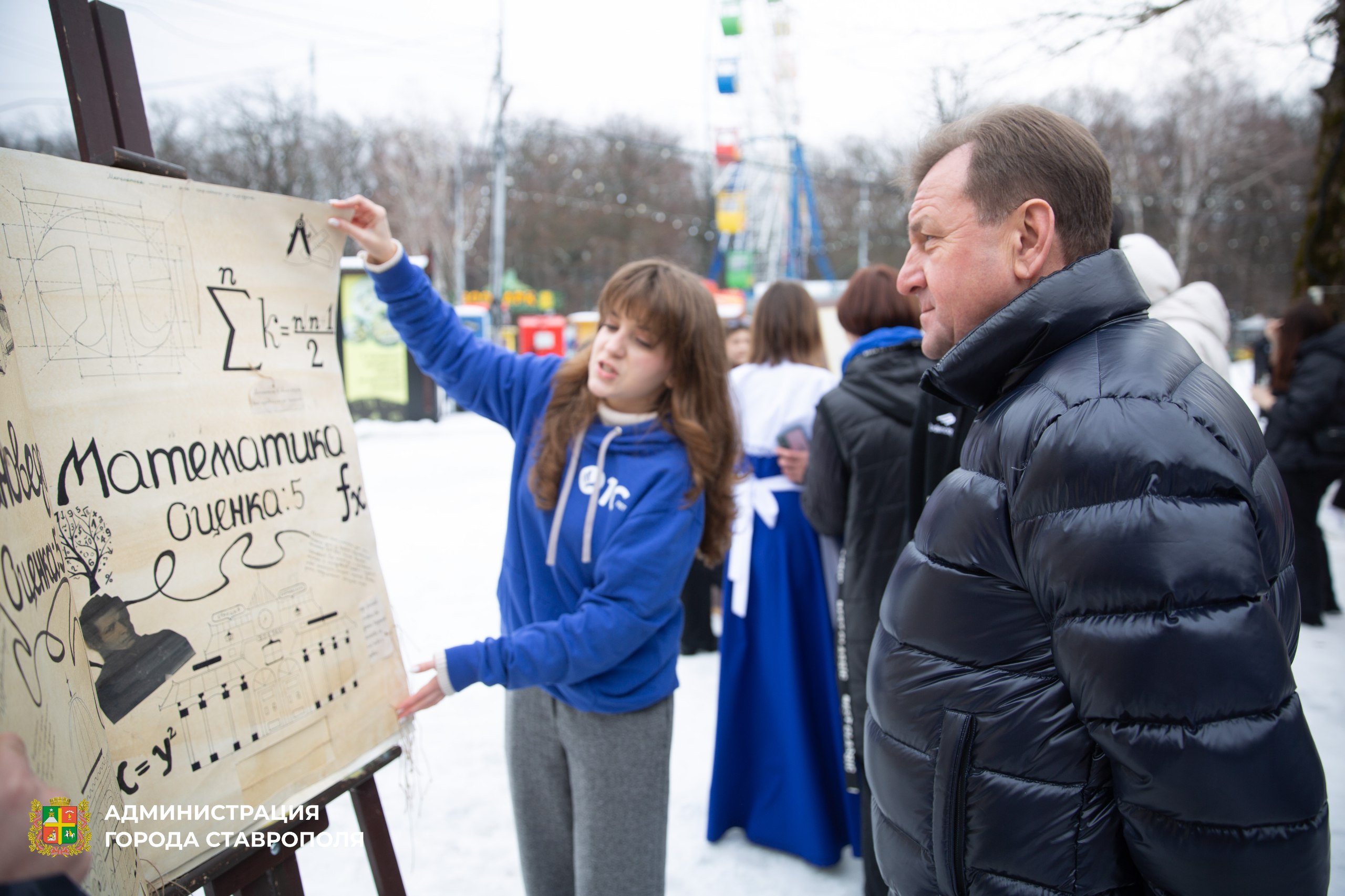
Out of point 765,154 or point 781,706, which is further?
point 765,154

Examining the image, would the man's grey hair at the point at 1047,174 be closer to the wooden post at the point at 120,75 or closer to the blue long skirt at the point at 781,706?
the wooden post at the point at 120,75

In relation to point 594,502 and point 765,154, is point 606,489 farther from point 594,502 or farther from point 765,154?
point 765,154

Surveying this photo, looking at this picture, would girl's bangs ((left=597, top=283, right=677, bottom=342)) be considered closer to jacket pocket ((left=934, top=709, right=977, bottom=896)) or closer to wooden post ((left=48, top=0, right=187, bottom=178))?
wooden post ((left=48, top=0, right=187, bottom=178))

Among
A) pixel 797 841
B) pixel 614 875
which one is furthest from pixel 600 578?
pixel 797 841

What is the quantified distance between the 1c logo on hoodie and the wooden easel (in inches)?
30.2

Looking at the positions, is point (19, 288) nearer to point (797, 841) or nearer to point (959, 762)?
point (959, 762)

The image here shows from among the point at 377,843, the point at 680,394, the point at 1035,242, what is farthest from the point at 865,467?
the point at 377,843

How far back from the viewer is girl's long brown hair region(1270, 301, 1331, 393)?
4258mm

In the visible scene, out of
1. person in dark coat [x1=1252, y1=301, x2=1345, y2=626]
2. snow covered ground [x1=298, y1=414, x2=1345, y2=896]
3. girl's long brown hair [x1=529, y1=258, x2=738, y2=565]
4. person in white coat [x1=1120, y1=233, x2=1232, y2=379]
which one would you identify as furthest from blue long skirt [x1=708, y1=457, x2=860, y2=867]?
person in dark coat [x1=1252, y1=301, x2=1345, y2=626]

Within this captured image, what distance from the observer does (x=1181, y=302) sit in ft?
8.68

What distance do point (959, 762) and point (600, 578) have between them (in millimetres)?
845

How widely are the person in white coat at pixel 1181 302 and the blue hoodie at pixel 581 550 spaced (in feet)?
5.95

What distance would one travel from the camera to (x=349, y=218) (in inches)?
62.5

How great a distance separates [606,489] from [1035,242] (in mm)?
992
